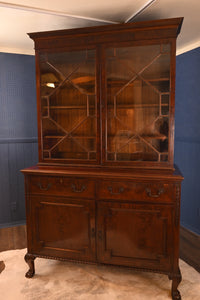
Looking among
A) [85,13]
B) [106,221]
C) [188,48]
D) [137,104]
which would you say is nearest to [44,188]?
[106,221]

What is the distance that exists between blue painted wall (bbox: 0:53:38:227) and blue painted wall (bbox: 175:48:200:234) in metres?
1.92

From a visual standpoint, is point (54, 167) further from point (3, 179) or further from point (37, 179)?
point (3, 179)

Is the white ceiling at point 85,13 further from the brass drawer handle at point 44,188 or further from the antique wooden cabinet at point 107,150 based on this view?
the brass drawer handle at point 44,188

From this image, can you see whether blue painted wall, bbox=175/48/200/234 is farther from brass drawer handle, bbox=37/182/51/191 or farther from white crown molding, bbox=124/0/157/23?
brass drawer handle, bbox=37/182/51/191

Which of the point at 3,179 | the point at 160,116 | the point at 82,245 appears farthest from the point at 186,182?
the point at 3,179

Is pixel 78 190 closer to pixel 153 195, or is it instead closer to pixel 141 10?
pixel 153 195

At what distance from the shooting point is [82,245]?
1967 mm

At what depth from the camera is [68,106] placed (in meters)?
2.10

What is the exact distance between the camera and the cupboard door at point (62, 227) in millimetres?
1941

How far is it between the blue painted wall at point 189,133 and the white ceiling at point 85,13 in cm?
43

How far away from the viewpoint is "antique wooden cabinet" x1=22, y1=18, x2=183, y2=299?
1.80 meters

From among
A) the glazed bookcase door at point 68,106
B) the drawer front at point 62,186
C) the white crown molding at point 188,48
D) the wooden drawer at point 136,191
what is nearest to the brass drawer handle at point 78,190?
the drawer front at point 62,186

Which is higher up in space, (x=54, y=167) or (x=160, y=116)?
(x=160, y=116)

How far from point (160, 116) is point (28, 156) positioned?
6.26 feet
